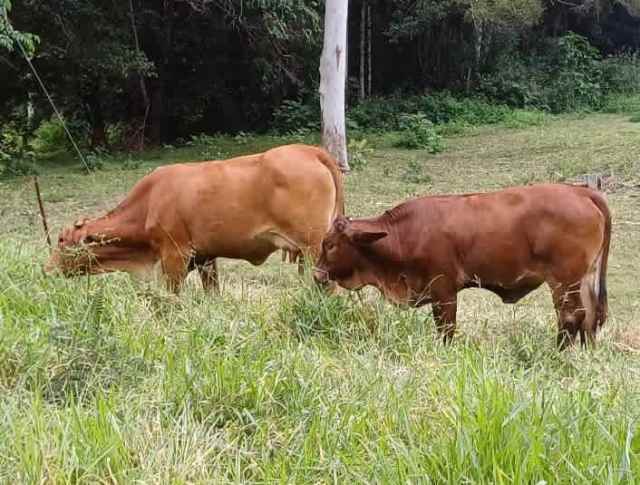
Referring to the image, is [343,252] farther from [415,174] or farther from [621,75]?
[621,75]

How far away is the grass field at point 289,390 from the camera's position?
2521mm

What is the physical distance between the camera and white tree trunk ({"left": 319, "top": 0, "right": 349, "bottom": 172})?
1367 cm

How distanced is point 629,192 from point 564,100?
503 inches

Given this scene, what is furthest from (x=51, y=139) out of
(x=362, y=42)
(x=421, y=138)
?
(x=421, y=138)

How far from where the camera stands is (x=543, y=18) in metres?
24.4

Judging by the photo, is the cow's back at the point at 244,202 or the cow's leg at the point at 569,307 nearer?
the cow's leg at the point at 569,307

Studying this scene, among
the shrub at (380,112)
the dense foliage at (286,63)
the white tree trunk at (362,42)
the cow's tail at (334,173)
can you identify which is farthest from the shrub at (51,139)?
the cow's tail at (334,173)

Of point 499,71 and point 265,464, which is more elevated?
point 265,464

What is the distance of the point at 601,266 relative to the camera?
17.4ft

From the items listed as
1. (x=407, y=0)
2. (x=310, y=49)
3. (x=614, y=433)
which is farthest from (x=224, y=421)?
(x=407, y=0)

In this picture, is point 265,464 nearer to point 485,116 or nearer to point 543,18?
point 485,116

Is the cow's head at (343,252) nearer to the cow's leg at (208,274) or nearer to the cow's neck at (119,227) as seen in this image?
the cow's leg at (208,274)

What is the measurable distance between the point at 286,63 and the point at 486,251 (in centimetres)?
1590

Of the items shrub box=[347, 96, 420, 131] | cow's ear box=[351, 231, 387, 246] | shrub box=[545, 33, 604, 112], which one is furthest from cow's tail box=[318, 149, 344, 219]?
shrub box=[545, 33, 604, 112]
